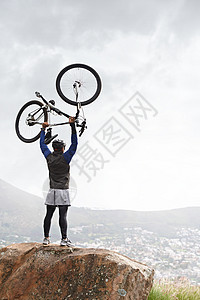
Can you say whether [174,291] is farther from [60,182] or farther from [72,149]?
[72,149]

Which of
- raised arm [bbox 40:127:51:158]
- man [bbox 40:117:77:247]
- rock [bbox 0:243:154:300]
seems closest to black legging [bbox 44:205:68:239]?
man [bbox 40:117:77:247]

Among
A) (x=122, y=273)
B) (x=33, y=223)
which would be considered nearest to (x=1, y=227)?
(x=33, y=223)

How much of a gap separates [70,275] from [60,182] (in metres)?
2.09

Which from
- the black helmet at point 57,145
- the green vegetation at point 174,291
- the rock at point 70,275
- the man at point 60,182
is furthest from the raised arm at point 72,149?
the green vegetation at point 174,291

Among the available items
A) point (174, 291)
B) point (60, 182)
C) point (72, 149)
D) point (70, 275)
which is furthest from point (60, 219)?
point (174, 291)

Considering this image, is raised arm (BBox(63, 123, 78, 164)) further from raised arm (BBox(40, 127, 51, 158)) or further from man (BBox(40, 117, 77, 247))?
raised arm (BBox(40, 127, 51, 158))

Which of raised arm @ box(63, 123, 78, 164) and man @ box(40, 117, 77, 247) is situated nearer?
man @ box(40, 117, 77, 247)

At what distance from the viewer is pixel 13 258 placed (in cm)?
633

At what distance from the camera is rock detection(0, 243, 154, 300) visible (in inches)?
196

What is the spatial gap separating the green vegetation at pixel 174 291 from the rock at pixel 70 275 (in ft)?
4.43

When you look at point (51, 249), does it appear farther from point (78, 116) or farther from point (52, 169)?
point (78, 116)

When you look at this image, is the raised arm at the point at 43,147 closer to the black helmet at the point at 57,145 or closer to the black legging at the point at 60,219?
the black helmet at the point at 57,145

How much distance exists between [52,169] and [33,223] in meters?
22.7

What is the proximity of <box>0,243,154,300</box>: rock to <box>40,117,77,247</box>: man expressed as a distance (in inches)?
19.4
